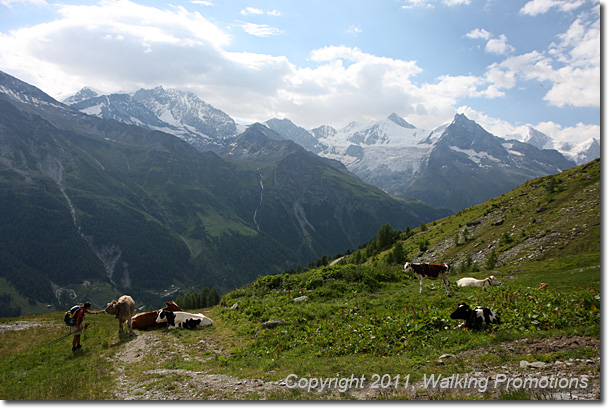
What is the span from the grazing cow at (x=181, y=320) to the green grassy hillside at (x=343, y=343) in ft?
3.58

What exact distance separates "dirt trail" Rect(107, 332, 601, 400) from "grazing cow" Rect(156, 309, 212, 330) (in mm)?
7104

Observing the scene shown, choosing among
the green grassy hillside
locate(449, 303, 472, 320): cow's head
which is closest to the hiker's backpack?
the green grassy hillside

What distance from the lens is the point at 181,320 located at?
24203 mm

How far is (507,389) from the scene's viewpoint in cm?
997

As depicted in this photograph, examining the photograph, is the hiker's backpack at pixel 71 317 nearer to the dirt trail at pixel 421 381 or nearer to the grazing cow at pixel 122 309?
the grazing cow at pixel 122 309

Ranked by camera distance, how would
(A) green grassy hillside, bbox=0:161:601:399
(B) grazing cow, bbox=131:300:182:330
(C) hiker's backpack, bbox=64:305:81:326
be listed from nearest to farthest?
1. (A) green grassy hillside, bbox=0:161:601:399
2. (C) hiker's backpack, bbox=64:305:81:326
3. (B) grazing cow, bbox=131:300:182:330

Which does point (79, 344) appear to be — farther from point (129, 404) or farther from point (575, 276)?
point (575, 276)

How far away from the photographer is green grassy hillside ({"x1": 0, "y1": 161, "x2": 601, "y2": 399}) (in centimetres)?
1182

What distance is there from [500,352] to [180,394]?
12671 mm

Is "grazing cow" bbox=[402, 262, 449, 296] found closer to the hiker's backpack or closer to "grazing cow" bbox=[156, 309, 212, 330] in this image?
"grazing cow" bbox=[156, 309, 212, 330]

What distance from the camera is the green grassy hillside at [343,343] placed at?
11.8m

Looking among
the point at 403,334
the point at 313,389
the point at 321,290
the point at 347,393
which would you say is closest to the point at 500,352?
the point at 403,334

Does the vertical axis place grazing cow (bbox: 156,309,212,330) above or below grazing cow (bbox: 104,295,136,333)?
below

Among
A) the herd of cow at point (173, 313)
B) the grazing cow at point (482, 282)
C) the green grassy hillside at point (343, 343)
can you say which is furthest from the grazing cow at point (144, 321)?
the grazing cow at point (482, 282)
